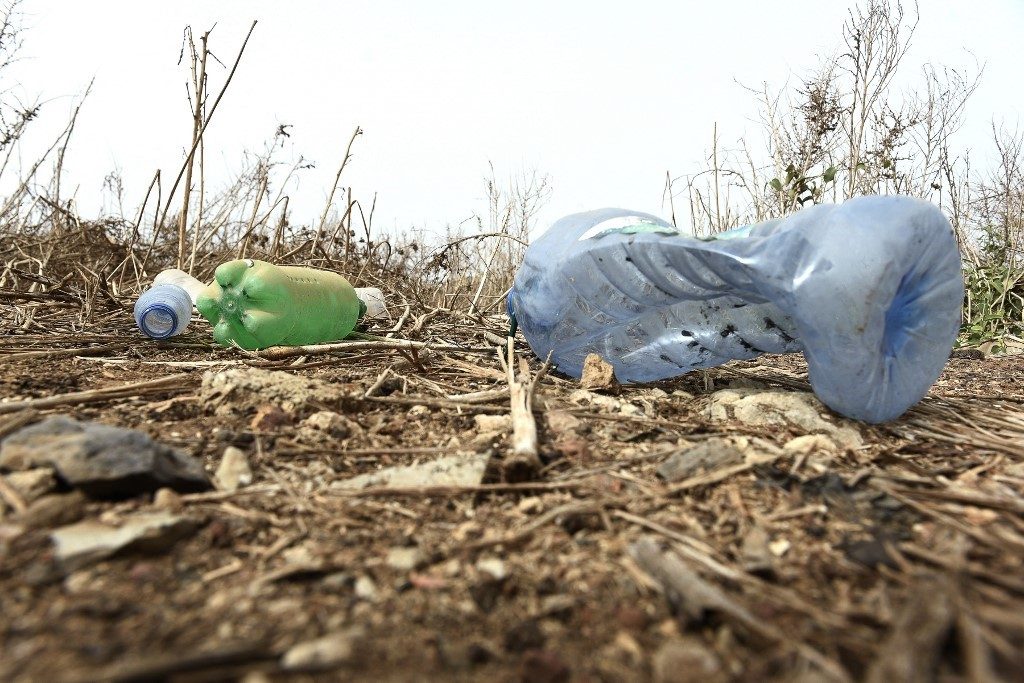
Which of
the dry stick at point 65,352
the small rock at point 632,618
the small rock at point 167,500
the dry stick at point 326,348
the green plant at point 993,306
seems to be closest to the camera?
the small rock at point 632,618

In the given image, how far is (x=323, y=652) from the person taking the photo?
683 millimetres

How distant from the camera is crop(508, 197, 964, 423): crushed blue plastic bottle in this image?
1510mm

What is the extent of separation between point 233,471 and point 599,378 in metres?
1.10

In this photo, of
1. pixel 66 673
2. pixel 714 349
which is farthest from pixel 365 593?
pixel 714 349

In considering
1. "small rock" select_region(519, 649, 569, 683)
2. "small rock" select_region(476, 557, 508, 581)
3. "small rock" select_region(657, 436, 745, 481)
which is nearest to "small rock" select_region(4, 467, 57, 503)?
"small rock" select_region(476, 557, 508, 581)

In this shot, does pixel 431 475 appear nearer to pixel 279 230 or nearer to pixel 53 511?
pixel 53 511

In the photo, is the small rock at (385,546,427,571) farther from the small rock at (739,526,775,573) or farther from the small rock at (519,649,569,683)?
the small rock at (739,526,775,573)

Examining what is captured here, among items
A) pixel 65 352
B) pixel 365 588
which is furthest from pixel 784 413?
pixel 65 352

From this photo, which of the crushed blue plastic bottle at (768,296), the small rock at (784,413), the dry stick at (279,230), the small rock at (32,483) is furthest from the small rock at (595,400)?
the dry stick at (279,230)

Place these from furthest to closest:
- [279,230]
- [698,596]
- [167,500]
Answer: [279,230] → [167,500] → [698,596]

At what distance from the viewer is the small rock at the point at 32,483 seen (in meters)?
0.96

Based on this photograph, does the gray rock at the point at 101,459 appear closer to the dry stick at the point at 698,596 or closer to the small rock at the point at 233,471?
the small rock at the point at 233,471

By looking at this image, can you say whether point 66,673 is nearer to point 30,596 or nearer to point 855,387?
point 30,596

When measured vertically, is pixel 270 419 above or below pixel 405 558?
above
